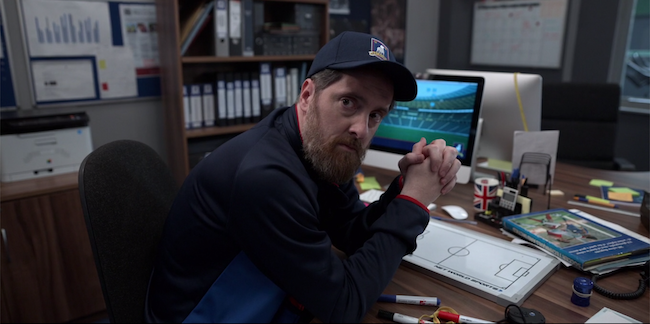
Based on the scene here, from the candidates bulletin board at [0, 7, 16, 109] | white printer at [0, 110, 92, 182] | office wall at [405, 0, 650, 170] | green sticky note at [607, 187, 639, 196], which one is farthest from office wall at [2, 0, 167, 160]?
green sticky note at [607, 187, 639, 196]

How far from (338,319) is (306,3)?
2.34 metres

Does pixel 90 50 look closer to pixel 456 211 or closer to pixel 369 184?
pixel 369 184

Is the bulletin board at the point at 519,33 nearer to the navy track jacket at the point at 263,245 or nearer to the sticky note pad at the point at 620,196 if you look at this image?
the sticky note pad at the point at 620,196

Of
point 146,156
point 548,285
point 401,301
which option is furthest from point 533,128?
point 146,156

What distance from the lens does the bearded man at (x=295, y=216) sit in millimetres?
859

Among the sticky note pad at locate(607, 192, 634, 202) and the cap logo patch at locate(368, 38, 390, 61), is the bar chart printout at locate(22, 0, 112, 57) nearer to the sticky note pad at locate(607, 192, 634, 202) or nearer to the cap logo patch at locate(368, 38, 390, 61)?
the cap logo patch at locate(368, 38, 390, 61)

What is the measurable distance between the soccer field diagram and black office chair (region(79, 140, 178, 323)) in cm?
69

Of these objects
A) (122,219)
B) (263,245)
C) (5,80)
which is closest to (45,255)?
(5,80)

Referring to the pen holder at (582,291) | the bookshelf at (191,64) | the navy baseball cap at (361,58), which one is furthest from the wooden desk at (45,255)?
the pen holder at (582,291)

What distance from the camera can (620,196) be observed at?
5.40 ft

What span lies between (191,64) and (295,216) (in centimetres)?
215

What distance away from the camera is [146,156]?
47.4 inches

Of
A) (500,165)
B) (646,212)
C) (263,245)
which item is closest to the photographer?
(263,245)

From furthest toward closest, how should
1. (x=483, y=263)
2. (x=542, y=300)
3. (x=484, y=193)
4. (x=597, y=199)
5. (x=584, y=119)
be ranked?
(x=584, y=119), (x=597, y=199), (x=484, y=193), (x=483, y=263), (x=542, y=300)
